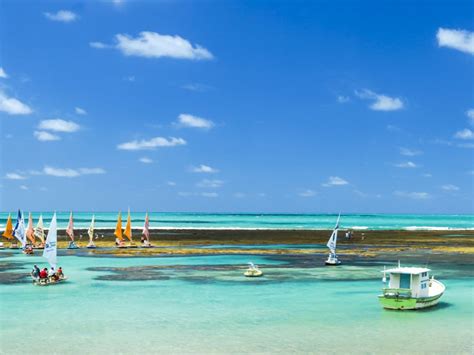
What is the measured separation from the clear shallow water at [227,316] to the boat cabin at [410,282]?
52.6 inches

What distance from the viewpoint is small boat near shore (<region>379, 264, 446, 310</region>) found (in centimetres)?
3572

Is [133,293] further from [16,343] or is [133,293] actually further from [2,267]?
[2,267]

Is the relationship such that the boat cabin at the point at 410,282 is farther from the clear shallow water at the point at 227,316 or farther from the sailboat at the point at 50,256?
the sailboat at the point at 50,256

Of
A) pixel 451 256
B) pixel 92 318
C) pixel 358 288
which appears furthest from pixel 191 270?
pixel 451 256

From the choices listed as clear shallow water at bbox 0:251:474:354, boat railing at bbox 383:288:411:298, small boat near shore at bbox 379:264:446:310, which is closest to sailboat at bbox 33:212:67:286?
clear shallow water at bbox 0:251:474:354

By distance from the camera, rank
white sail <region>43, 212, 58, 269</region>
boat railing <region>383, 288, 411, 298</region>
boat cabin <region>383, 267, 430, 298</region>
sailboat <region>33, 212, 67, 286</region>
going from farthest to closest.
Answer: white sail <region>43, 212, 58, 269</region> → sailboat <region>33, 212, 67, 286</region> → boat cabin <region>383, 267, 430, 298</region> → boat railing <region>383, 288, 411, 298</region>

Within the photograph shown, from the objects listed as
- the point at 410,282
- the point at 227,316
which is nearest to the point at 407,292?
the point at 410,282

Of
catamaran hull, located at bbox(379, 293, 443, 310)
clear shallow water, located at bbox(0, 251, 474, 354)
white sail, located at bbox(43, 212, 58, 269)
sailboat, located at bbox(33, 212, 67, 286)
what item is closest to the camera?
clear shallow water, located at bbox(0, 251, 474, 354)

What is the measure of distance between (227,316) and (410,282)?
11.2 m

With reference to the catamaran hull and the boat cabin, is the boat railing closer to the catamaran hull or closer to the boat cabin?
the boat cabin

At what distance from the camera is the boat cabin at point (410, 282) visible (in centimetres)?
3601

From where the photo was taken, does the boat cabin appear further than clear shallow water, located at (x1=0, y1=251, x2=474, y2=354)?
Yes

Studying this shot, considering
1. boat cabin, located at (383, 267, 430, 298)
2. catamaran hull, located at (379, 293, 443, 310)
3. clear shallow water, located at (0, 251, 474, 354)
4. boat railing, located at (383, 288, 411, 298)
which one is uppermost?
boat cabin, located at (383, 267, 430, 298)

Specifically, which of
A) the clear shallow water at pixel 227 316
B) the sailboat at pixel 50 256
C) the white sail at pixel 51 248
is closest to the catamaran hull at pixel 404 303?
the clear shallow water at pixel 227 316
